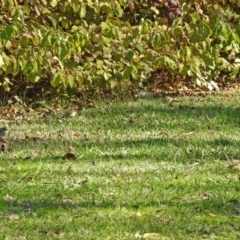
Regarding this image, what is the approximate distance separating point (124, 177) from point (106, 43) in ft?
11.4

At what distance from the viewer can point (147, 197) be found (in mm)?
4957

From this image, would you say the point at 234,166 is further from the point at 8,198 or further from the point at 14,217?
the point at 14,217

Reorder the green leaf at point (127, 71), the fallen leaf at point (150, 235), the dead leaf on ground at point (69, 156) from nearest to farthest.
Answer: the fallen leaf at point (150, 235)
the dead leaf on ground at point (69, 156)
the green leaf at point (127, 71)

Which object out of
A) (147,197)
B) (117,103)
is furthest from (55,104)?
(147,197)

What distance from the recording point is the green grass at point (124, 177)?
444 cm

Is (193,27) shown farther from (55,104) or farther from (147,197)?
(147,197)

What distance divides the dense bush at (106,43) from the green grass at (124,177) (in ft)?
2.63

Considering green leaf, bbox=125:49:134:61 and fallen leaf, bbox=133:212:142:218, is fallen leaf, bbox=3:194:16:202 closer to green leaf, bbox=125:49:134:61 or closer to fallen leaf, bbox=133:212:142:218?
fallen leaf, bbox=133:212:142:218

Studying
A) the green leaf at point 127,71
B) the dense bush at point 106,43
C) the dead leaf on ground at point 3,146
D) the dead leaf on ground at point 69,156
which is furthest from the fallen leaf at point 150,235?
the green leaf at point 127,71

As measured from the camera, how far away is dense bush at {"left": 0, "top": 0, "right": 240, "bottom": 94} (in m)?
8.38

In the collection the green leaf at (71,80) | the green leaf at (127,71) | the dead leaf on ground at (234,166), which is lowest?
the green leaf at (71,80)

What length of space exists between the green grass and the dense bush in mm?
800

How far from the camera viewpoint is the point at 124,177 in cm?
543

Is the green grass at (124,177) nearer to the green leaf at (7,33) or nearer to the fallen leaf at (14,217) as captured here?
the fallen leaf at (14,217)
